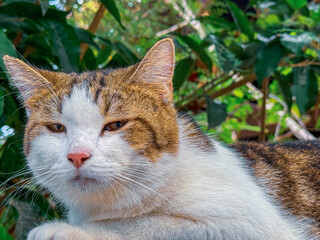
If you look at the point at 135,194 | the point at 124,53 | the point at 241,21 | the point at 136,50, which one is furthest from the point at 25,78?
the point at 136,50

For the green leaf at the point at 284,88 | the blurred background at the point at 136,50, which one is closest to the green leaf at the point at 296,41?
the blurred background at the point at 136,50

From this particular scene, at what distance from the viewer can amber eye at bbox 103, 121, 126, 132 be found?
145 cm

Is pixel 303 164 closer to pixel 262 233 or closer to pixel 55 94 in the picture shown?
pixel 262 233

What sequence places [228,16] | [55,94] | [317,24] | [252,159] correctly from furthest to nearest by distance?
[228,16] < [317,24] < [252,159] < [55,94]

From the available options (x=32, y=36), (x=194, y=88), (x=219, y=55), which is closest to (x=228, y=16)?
(x=194, y=88)

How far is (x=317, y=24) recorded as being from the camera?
8.11 feet

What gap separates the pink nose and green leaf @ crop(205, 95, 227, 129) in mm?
1165

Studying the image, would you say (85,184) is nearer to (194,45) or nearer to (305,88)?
(194,45)

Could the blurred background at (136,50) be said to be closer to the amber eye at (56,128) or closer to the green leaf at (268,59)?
the green leaf at (268,59)

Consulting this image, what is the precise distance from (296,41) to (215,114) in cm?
59

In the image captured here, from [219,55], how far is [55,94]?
1032mm

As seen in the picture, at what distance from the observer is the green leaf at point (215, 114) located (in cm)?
238

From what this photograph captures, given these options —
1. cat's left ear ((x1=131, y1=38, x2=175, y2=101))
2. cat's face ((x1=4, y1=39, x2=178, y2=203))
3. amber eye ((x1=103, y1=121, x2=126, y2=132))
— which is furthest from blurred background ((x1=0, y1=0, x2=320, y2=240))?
amber eye ((x1=103, y1=121, x2=126, y2=132))

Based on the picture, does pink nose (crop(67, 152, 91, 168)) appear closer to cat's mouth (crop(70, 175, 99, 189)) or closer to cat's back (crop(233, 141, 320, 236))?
cat's mouth (crop(70, 175, 99, 189))
